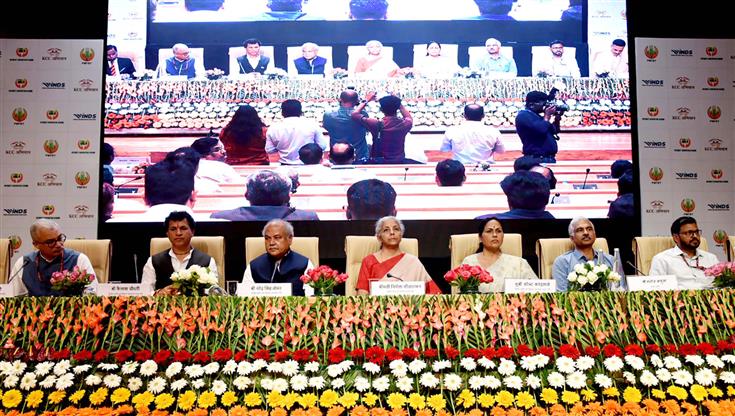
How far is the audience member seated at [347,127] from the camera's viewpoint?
5.88 metres

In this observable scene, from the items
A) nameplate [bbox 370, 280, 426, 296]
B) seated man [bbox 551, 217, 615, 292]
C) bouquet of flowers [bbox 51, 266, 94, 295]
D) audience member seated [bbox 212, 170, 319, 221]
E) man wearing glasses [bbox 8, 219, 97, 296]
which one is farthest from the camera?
audience member seated [bbox 212, 170, 319, 221]

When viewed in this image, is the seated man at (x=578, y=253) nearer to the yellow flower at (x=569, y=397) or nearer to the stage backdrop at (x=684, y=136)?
the stage backdrop at (x=684, y=136)

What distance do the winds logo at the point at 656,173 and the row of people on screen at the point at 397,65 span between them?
0.88m

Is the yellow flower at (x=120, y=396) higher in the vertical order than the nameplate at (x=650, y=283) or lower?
lower

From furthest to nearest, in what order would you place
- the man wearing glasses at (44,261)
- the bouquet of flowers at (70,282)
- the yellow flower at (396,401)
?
the man wearing glasses at (44,261) < the bouquet of flowers at (70,282) < the yellow flower at (396,401)

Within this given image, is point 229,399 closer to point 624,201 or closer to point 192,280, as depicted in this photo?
point 192,280

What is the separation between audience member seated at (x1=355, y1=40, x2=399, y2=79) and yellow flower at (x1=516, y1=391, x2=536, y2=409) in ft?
13.1

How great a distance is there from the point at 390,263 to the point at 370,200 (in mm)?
1573

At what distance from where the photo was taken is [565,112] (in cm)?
598

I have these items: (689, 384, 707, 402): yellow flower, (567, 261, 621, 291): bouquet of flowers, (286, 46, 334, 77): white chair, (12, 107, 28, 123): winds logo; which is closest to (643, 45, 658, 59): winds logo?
(286, 46, 334, 77): white chair

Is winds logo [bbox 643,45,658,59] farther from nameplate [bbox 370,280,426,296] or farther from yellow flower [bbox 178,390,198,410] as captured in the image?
yellow flower [bbox 178,390,198,410]

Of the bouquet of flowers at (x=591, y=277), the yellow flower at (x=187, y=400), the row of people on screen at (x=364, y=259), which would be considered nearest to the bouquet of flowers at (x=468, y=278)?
the bouquet of flowers at (x=591, y=277)

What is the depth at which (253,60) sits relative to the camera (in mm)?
5949

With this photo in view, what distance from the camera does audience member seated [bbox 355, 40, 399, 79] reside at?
5.95 m
